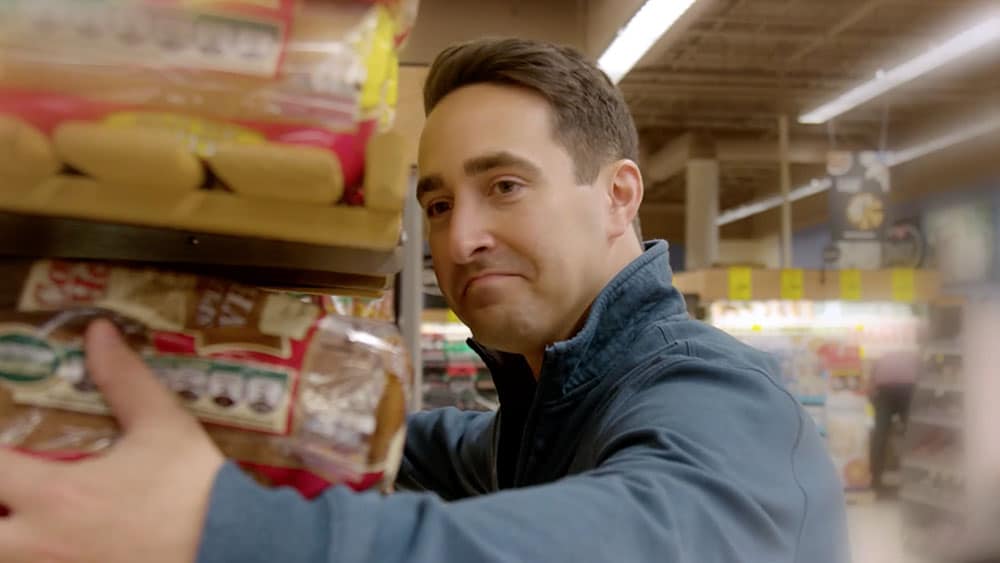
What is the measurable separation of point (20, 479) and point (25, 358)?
156 mm

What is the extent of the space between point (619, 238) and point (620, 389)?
17.6 inches

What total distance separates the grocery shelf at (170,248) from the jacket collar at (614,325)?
462 millimetres

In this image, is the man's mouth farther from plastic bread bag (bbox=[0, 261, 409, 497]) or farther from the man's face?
plastic bread bag (bbox=[0, 261, 409, 497])

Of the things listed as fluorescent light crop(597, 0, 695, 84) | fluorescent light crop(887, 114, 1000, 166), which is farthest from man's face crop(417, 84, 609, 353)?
fluorescent light crop(887, 114, 1000, 166)

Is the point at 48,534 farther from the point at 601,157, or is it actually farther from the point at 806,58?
the point at 806,58

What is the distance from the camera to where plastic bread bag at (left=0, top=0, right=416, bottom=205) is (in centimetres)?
71

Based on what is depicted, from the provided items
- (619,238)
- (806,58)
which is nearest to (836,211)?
(806,58)

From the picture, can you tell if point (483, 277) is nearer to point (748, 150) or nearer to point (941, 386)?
point (941, 386)

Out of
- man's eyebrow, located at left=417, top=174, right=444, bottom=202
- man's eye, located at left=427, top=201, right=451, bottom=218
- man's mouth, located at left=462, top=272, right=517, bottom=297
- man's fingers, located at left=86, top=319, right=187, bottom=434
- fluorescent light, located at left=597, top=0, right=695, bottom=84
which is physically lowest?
man's fingers, located at left=86, top=319, right=187, bottom=434

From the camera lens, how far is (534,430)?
1.43m

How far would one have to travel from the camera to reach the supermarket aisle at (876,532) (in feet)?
20.5

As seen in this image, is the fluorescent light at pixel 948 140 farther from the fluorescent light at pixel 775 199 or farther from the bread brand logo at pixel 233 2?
the bread brand logo at pixel 233 2

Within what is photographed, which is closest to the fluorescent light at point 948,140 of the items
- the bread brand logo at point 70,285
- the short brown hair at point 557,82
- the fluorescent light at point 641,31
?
the fluorescent light at point 641,31

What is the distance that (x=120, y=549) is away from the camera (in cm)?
63
